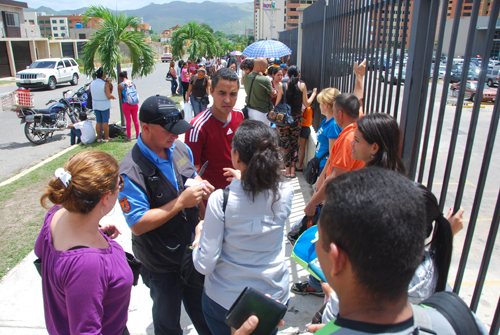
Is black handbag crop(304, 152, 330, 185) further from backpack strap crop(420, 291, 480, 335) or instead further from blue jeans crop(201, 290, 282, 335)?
backpack strap crop(420, 291, 480, 335)

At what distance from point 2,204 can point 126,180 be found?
15.0 feet

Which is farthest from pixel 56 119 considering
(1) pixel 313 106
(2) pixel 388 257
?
(2) pixel 388 257

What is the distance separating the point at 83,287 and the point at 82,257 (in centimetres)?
13

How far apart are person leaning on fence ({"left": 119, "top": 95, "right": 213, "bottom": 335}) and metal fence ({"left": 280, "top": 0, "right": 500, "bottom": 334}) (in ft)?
5.13

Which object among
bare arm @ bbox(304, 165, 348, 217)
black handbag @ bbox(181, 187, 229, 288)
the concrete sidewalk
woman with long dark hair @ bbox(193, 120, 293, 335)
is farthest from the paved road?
woman with long dark hair @ bbox(193, 120, 293, 335)

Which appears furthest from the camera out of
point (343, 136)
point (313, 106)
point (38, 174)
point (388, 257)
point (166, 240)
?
point (313, 106)

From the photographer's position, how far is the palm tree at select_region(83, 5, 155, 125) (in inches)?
348

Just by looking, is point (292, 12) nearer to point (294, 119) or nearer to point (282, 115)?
point (294, 119)

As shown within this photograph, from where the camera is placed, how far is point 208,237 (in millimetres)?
1714

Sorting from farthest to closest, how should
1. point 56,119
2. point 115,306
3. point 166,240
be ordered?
point 56,119
point 166,240
point 115,306

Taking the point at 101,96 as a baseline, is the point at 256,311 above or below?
below

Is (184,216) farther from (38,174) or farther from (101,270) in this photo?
(38,174)

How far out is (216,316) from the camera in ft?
6.12

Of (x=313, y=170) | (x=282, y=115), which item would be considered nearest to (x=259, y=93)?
(x=282, y=115)
